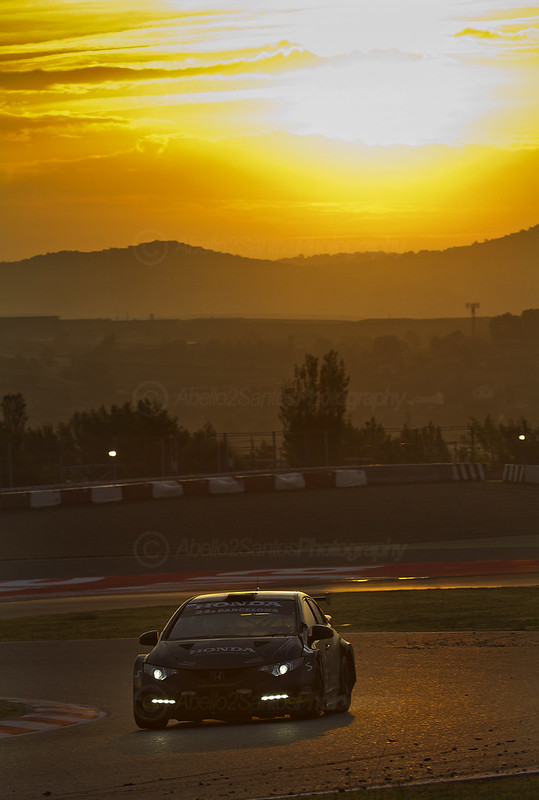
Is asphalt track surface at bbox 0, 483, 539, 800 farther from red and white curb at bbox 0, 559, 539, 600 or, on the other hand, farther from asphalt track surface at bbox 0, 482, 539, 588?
asphalt track surface at bbox 0, 482, 539, 588

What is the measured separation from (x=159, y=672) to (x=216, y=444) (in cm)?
6266

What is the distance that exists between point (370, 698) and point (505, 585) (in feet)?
50.2

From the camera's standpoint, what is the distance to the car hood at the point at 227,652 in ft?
37.6

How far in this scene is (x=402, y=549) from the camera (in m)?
37.8

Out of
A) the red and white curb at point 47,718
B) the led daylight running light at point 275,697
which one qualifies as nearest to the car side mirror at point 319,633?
the led daylight running light at point 275,697

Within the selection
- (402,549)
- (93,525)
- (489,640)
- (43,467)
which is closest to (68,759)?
(489,640)

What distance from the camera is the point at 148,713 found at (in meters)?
11.6

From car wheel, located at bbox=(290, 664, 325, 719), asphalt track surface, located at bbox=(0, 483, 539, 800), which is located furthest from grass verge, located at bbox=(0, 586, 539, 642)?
car wheel, located at bbox=(290, 664, 325, 719)

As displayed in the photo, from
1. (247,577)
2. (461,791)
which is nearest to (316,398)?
(247,577)

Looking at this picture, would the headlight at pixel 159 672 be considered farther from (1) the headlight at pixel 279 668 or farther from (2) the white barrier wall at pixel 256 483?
(2) the white barrier wall at pixel 256 483

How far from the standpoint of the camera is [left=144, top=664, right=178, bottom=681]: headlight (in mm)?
11500

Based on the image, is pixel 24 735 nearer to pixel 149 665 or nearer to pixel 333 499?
pixel 149 665

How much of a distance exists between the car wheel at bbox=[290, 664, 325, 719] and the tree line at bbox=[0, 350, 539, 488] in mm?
42042

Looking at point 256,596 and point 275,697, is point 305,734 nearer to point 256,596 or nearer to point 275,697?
point 275,697
